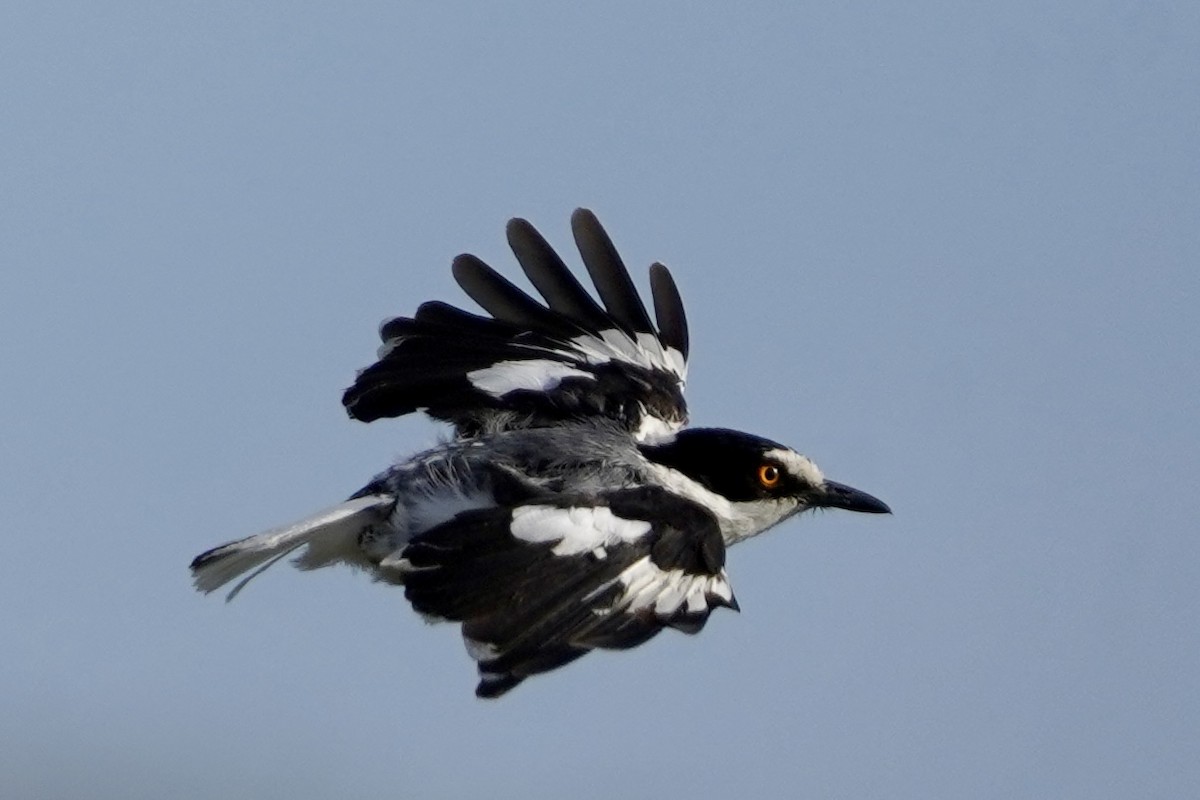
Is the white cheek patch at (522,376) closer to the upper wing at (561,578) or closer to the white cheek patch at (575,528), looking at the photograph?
the upper wing at (561,578)

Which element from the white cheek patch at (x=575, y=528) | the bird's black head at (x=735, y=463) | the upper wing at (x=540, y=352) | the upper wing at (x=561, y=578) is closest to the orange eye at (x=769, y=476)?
the bird's black head at (x=735, y=463)

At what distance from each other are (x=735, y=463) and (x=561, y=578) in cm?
184

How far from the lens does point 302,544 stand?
835 cm

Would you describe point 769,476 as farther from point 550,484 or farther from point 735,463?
point 550,484

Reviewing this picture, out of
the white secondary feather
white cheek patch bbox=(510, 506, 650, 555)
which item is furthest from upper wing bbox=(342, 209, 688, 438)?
white cheek patch bbox=(510, 506, 650, 555)

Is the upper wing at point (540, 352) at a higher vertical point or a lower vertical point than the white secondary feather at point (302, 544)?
higher

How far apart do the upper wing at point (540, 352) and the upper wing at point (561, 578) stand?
1.64 m

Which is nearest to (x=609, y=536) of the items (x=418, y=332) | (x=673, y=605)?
(x=673, y=605)

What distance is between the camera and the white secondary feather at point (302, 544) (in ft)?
26.6

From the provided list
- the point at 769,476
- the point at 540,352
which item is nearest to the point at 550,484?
the point at 769,476

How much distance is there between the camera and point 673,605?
737 cm

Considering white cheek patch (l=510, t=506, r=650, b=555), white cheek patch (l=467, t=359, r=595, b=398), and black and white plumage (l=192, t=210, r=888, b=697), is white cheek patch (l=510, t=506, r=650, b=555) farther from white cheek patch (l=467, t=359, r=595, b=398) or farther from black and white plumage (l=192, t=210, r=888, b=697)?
white cheek patch (l=467, t=359, r=595, b=398)

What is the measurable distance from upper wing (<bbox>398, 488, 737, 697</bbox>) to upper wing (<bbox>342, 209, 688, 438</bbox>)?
1639 mm

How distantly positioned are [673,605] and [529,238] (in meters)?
3.57
